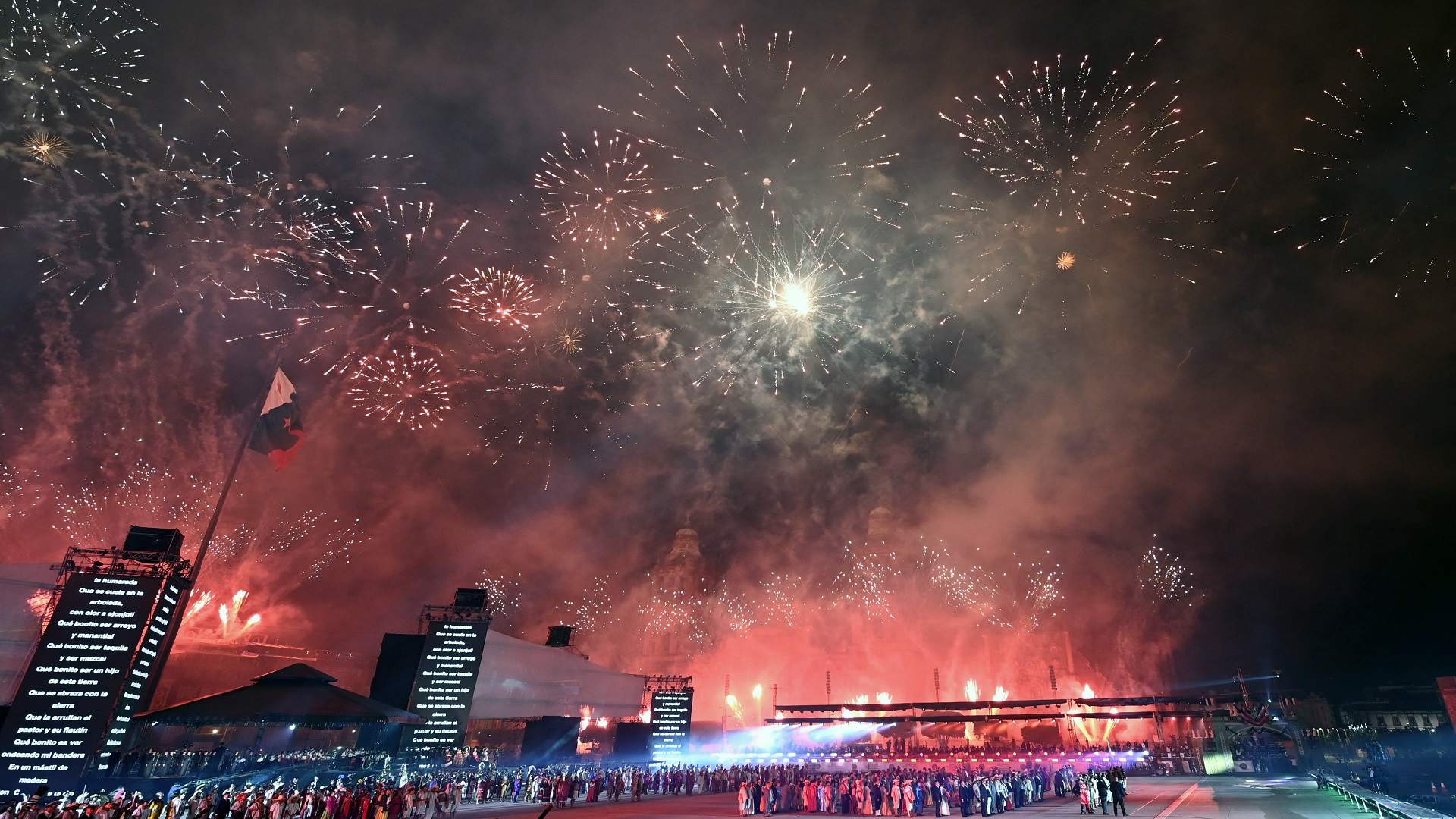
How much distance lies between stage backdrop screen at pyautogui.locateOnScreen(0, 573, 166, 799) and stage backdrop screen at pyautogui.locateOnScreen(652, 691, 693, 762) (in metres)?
27.6

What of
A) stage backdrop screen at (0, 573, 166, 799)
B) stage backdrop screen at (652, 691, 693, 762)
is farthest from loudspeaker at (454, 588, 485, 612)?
stage backdrop screen at (0, 573, 166, 799)

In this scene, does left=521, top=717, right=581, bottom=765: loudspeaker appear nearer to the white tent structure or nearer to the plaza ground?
the white tent structure

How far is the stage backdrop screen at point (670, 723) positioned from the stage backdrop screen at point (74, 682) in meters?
27.6

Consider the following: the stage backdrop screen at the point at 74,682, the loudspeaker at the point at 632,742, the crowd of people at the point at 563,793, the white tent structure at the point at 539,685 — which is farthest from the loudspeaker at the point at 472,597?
the stage backdrop screen at the point at 74,682

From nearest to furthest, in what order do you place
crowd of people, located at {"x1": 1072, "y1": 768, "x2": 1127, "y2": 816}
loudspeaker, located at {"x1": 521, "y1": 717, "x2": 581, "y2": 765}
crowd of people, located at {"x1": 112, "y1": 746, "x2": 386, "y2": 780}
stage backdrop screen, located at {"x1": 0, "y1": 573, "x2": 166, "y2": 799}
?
stage backdrop screen, located at {"x1": 0, "y1": 573, "x2": 166, "y2": 799}
crowd of people, located at {"x1": 1072, "y1": 768, "x2": 1127, "y2": 816}
crowd of people, located at {"x1": 112, "y1": 746, "x2": 386, "y2": 780}
loudspeaker, located at {"x1": 521, "y1": 717, "x2": 581, "y2": 765}

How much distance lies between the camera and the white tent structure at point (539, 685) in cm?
4516

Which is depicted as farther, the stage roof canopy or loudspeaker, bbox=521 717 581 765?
loudspeaker, bbox=521 717 581 765

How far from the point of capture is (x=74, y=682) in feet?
63.0

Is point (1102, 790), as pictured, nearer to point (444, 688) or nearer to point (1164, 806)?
point (1164, 806)

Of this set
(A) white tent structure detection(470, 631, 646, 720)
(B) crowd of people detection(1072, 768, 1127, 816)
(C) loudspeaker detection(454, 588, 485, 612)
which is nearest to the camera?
(B) crowd of people detection(1072, 768, 1127, 816)

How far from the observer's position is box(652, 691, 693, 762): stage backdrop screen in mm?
41594

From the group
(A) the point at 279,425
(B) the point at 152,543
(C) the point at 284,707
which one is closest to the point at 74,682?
(B) the point at 152,543

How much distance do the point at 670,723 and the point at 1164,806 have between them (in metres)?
27.3

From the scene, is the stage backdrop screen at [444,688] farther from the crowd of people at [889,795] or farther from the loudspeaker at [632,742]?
the crowd of people at [889,795]
